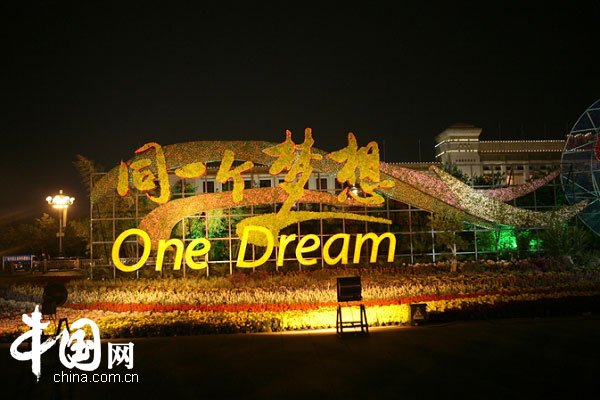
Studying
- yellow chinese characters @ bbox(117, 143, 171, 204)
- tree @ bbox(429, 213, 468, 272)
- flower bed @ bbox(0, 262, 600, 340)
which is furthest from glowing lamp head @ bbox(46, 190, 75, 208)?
tree @ bbox(429, 213, 468, 272)

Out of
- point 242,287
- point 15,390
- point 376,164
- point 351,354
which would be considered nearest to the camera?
point 15,390

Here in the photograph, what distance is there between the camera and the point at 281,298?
1452 cm

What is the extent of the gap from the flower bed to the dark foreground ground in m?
0.72

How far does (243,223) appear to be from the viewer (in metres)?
19.9

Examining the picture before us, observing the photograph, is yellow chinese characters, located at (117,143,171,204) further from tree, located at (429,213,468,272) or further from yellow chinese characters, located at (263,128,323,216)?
tree, located at (429,213,468,272)

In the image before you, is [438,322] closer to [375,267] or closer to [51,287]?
[51,287]

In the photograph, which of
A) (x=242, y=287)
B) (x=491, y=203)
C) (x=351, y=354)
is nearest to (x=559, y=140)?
(x=491, y=203)

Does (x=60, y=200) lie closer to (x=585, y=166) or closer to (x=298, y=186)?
(x=298, y=186)

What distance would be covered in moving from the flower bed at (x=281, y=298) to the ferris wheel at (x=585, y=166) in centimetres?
543

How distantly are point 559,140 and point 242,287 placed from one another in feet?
250

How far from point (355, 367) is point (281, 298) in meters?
6.96

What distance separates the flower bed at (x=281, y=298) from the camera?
35.5ft

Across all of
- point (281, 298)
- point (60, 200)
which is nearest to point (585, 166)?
point (281, 298)

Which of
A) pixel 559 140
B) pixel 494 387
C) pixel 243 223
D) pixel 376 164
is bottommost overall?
pixel 494 387
